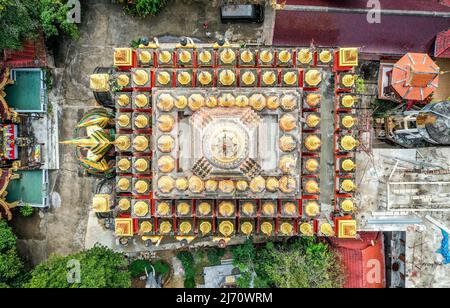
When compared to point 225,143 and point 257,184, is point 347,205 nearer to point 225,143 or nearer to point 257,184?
point 257,184

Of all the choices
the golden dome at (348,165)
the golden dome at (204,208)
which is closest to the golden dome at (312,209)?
the golden dome at (348,165)

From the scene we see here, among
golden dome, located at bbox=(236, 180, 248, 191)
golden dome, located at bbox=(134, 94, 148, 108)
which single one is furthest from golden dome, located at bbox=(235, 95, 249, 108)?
golden dome, located at bbox=(134, 94, 148, 108)

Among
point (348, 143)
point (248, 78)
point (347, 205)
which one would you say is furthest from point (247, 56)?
point (347, 205)

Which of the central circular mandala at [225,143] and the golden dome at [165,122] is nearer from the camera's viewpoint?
the central circular mandala at [225,143]

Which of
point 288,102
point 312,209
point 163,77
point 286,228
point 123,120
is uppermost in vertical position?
point 163,77

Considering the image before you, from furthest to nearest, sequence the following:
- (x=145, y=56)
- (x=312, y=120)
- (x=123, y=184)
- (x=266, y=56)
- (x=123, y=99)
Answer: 1. (x=123, y=184)
2. (x=123, y=99)
3. (x=145, y=56)
4. (x=266, y=56)
5. (x=312, y=120)

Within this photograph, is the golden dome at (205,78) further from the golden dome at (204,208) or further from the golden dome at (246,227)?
the golden dome at (246,227)

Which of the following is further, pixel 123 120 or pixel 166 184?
pixel 123 120
